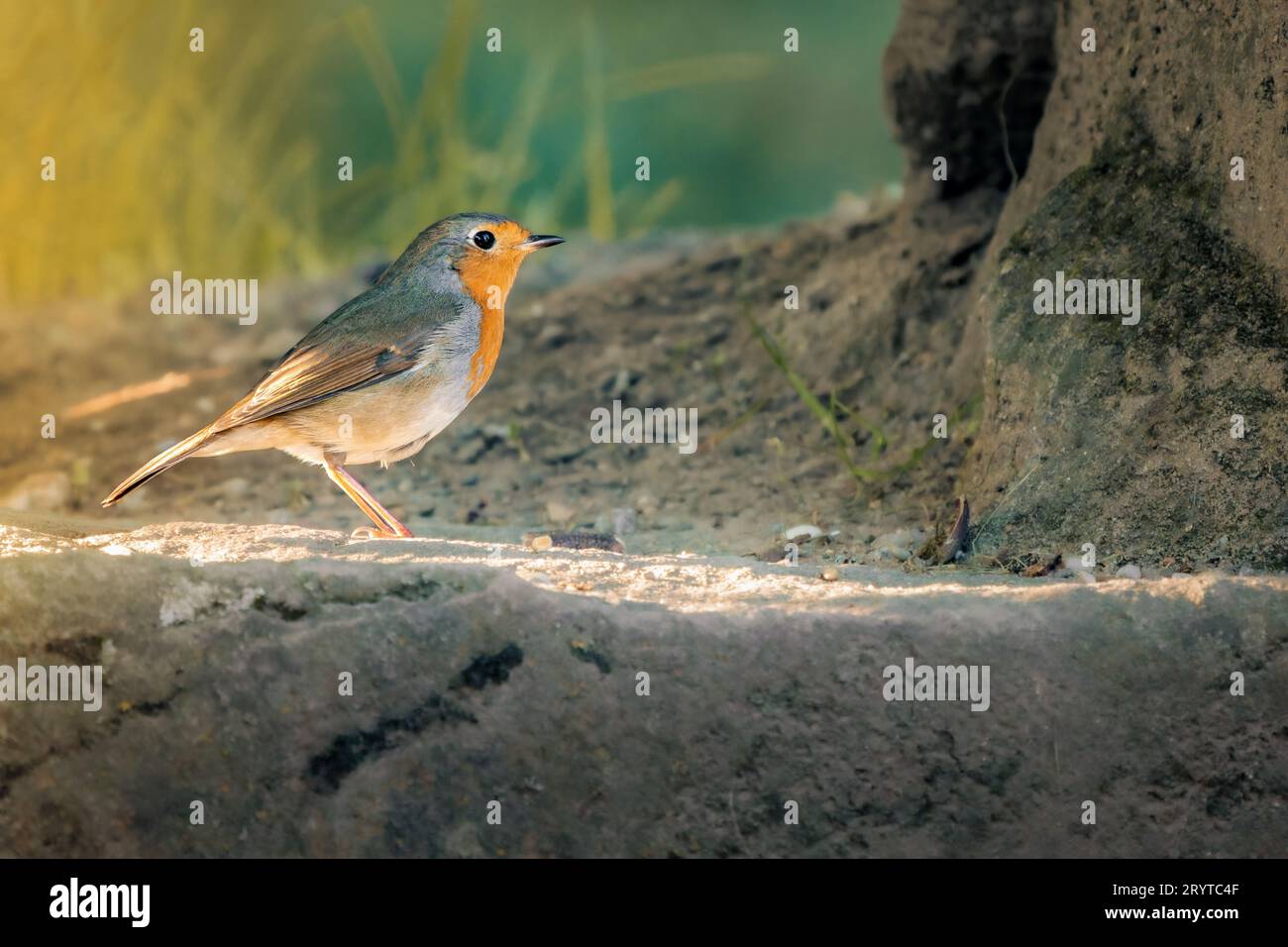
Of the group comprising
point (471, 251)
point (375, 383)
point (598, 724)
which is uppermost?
point (471, 251)

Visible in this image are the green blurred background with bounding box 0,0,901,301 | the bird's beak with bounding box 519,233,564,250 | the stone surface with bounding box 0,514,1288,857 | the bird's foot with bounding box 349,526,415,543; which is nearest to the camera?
the stone surface with bounding box 0,514,1288,857

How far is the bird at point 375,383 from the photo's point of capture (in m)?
4.31

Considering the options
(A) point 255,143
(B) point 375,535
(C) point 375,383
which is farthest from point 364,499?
(A) point 255,143

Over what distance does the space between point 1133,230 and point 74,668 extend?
121 inches

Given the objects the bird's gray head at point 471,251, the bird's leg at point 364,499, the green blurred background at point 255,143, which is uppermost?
the green blurred background at point 255,143

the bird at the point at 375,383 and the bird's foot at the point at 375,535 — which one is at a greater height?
the bird at the point at 375,383

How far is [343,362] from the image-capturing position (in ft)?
14.3

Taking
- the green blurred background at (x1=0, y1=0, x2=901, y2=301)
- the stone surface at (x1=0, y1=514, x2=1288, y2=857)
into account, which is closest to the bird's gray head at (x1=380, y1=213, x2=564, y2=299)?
the stone surface at (x1=0, y1=514, x2=1288, y2=857)

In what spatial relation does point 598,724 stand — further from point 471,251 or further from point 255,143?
point 255,143

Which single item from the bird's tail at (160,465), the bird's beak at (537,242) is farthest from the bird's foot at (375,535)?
the bird's beak at (537,242)

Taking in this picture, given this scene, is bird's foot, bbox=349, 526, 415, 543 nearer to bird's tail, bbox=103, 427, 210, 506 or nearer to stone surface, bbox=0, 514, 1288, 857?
bird's tail, bbox=103, 427, 210, 506

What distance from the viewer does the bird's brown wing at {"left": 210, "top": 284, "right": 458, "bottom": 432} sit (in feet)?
14.1

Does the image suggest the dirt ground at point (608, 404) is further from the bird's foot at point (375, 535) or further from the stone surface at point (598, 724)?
the stone surface at point (598, 724)

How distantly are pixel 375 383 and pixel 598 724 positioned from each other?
1813 mm
